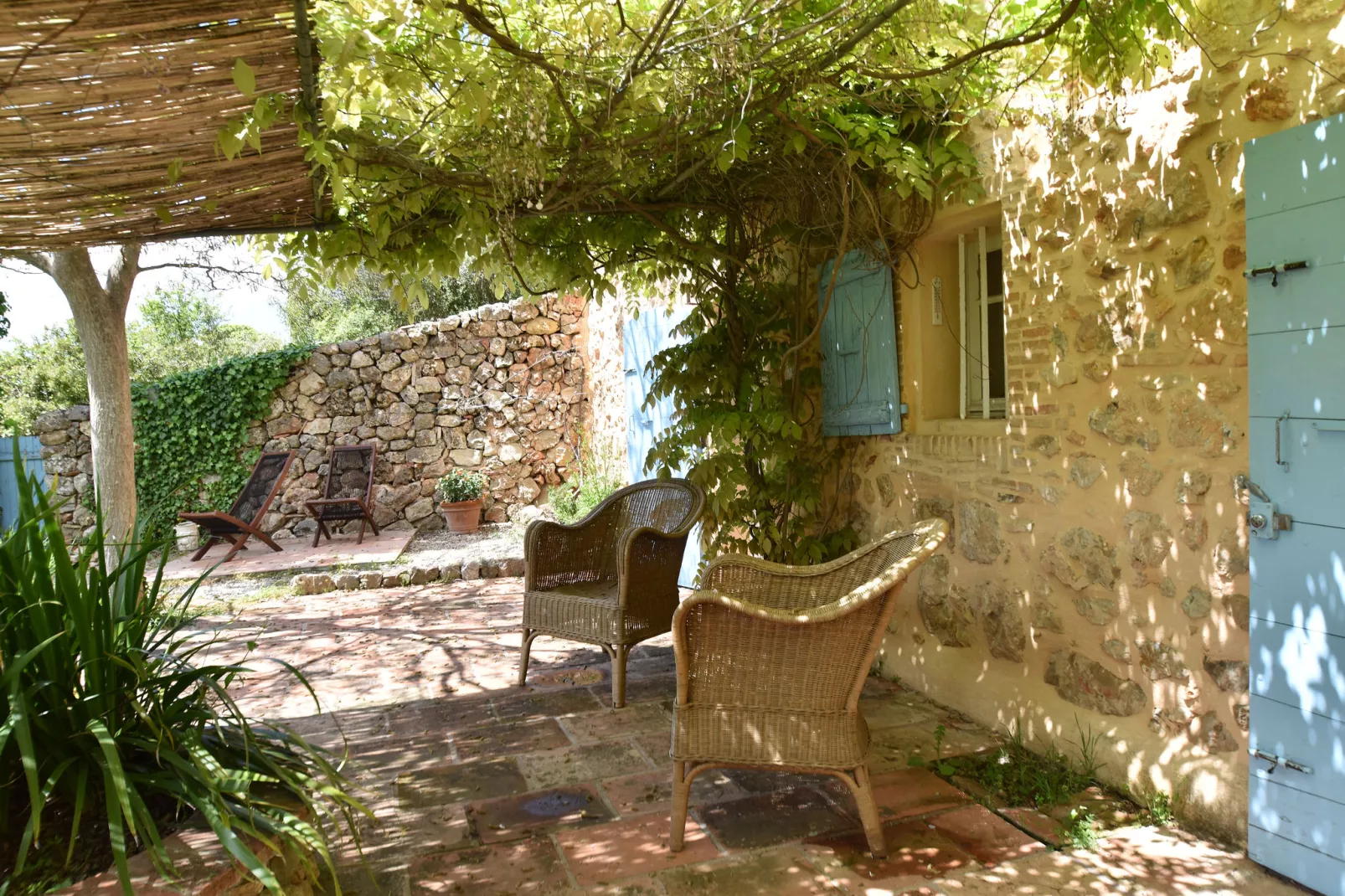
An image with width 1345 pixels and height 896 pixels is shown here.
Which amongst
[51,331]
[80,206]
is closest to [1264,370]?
[80,206]

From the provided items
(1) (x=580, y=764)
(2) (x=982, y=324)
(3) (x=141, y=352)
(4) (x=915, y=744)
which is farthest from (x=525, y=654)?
(3) (x=141, y=352)

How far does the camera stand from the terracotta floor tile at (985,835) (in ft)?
7.20

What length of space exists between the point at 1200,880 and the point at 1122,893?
0.70 feet

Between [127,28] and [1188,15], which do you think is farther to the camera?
[1188,15]

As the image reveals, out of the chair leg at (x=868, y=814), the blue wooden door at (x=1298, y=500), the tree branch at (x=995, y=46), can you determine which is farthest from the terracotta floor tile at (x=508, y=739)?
the tree branch at (x=995, y=46)

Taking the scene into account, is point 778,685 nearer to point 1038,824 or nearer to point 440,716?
point 1038,824

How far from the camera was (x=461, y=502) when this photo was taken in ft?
27.2

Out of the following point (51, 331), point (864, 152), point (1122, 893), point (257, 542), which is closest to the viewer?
point (1122, 893)

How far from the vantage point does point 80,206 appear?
2.54 m

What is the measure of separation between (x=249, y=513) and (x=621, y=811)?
6.26 meters

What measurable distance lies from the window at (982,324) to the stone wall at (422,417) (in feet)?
19.2

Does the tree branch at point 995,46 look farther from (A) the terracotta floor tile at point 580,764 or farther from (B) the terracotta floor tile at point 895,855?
(A) the terracotta floor tile at point 580,764

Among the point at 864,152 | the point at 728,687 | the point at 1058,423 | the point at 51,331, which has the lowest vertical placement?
the point at 728,687

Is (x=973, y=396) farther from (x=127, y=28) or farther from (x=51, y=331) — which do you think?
(x=51, y=331)
